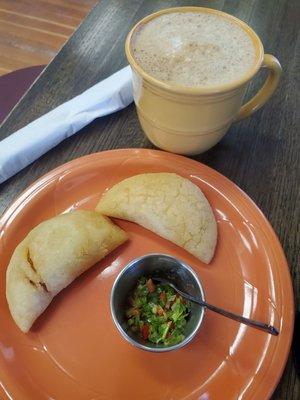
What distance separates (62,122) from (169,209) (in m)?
0.31

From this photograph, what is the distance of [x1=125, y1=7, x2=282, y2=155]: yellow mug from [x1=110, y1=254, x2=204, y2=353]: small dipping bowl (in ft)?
0.75

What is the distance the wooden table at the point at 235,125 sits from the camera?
2.40ft

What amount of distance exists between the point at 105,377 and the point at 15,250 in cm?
25

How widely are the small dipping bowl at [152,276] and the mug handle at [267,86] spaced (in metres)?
0.33

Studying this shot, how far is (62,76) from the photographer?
3.05 ft

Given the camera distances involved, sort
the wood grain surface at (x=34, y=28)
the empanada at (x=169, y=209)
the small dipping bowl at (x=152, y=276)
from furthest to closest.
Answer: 1. the wood grain surface at (x=34, y=28)
2. the empanada at (x=169, y=209)
3. the small dipping bowl at (x=152, y=276)

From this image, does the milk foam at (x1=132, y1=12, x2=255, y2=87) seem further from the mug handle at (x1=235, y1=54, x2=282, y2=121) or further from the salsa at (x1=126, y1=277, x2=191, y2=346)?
the salsa at (x1=126, y1=277, x2=191, y2=346)

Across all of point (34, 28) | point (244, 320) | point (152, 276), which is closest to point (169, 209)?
point (152, 276)

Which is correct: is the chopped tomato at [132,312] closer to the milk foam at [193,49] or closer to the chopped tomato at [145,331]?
the chopped tomato at [145,331]

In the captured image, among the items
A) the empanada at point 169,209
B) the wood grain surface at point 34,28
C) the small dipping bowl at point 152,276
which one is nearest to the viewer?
the small dipping bowl at point 152,276

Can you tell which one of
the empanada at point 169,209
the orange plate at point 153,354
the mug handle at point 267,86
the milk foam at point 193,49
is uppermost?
the milk foam at point 193,49

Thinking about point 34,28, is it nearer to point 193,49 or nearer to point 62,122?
point 62,122

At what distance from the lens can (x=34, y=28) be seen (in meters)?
1.95

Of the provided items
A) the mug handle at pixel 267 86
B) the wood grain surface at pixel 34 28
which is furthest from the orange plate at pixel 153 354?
the wood grain surface at pixel 34 28
